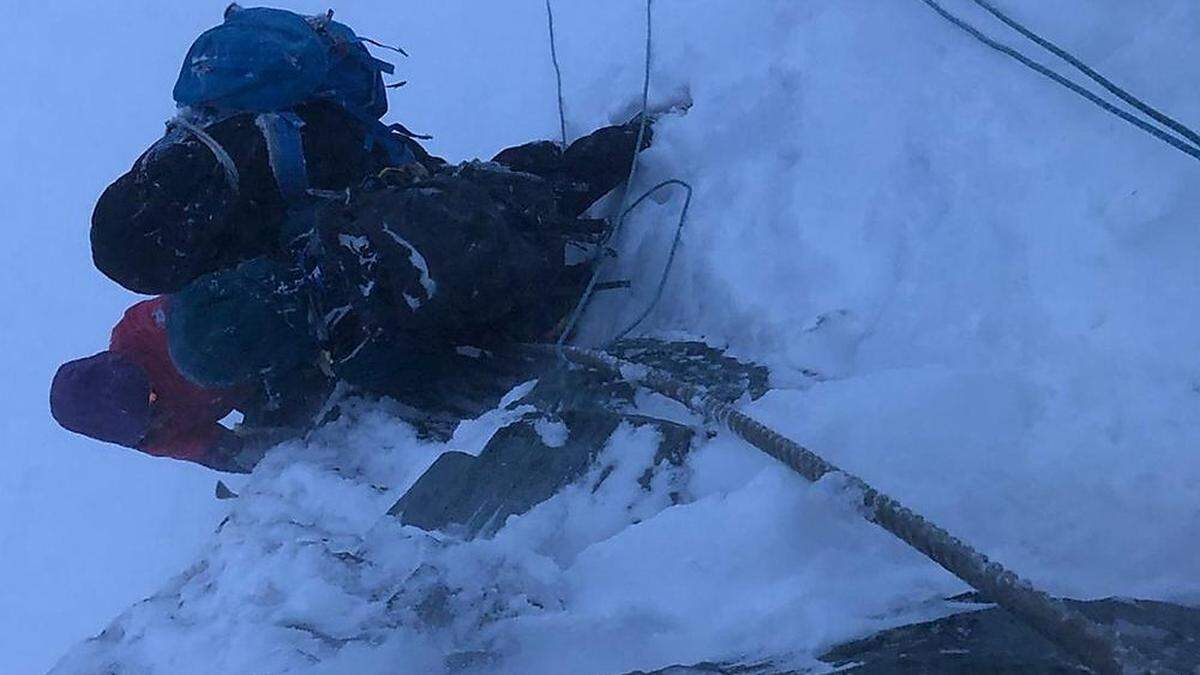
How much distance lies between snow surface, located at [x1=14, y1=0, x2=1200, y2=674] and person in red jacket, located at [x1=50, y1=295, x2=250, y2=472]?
1.00ft

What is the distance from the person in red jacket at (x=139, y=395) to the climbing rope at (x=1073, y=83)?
1.69 metres

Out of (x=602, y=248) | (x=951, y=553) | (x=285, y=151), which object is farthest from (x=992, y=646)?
(x=285, y=151)

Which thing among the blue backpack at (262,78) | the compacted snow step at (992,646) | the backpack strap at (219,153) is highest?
the blue backpack at (262,78)

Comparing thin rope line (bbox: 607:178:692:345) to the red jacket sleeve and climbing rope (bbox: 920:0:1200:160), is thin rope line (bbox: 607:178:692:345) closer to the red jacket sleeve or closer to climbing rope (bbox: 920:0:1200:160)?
climbing rope (bbox: 920:0:1200:160)

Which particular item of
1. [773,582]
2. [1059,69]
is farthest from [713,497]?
[1059,69]

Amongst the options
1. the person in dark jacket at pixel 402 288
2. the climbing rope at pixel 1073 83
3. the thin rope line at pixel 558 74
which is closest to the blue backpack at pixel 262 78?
the person in dark jacket at pixel 402 288

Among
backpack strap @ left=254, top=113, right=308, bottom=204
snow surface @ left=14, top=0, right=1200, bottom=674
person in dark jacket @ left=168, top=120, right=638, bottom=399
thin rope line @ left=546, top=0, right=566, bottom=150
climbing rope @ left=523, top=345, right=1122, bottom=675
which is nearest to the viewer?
climbing rope @ left=523, top=345, right=1122, bottom=675

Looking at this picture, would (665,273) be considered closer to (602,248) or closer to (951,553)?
(602,248)

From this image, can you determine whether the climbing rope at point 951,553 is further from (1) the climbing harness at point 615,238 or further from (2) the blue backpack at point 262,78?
(2) the blue backpack at point 262,78

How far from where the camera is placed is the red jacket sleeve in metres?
2.47

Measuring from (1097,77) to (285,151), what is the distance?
1.50 meters

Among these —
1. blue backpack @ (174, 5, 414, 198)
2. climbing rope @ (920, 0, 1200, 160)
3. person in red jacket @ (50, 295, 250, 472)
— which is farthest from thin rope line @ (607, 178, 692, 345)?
person in red jacket @ (50, 295, 250, 472)

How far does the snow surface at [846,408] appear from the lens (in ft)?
4.36

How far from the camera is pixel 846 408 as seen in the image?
1.60 meters
